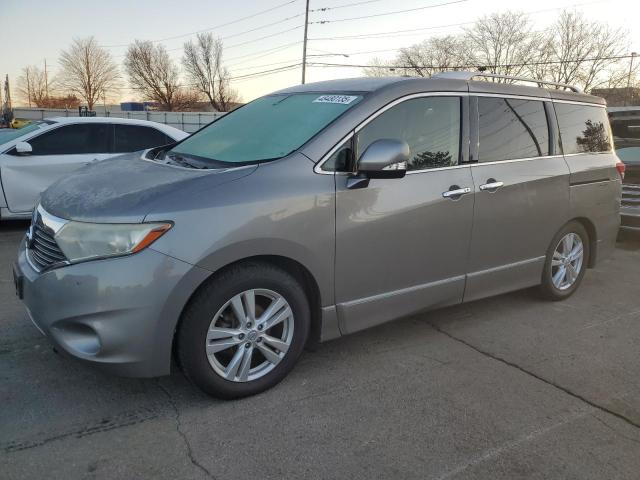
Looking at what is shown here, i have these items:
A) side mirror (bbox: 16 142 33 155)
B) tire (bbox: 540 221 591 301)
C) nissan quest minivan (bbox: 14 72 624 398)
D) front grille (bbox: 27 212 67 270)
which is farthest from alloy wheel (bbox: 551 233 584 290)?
side mirror (bbox: 16 142 33 155)

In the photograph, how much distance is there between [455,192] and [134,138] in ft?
18.1

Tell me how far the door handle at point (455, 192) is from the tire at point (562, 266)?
4.33ft

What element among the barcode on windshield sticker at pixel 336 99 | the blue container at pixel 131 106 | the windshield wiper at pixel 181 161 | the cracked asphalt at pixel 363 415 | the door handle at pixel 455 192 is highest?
the blue container at pixel 131 106

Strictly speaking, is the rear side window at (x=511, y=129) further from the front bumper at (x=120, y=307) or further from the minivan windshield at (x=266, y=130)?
the front bumper at (x=120, y=307)

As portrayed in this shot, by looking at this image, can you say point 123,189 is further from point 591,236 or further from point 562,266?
point 591,236

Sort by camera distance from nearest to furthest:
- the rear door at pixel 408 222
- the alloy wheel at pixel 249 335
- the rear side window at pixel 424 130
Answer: the alloy wheel at pixel 249 335, the rear door at pixel 408 222, the rear side window at pixel 424 130

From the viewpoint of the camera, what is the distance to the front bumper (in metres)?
2.52

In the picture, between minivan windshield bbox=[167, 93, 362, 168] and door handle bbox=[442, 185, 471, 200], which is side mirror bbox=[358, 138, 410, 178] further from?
door handle bbox=[442, 185, 471, 200]

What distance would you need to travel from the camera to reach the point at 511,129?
13.5 ft

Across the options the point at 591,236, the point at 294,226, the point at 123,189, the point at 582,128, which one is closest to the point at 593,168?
the point at 582,128

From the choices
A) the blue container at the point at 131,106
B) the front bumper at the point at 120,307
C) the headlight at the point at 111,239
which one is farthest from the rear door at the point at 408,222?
the blue container at the point at 131,106

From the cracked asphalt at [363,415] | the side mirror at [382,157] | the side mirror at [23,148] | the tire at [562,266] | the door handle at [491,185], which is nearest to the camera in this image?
the cracked asphalt at [363,415]

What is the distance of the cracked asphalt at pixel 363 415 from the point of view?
243 cm

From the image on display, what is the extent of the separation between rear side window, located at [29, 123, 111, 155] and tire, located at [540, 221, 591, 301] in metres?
5.90
